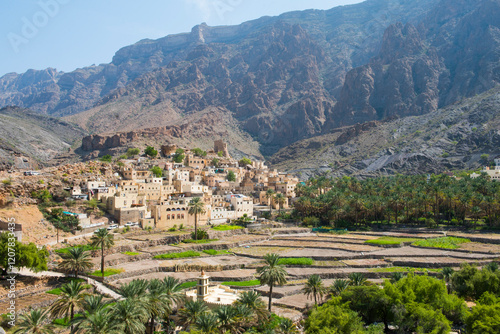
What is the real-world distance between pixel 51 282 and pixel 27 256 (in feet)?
Result: 13.6

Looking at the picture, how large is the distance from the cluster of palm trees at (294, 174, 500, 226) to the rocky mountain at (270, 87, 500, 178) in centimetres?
6855

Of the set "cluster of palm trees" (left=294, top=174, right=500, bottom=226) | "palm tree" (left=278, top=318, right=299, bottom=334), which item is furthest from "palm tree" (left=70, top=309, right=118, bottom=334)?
"cluster of palm trees" (left=294, top=174, right=500, bottom=226)

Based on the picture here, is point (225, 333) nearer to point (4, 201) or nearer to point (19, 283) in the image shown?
point (19, 283)

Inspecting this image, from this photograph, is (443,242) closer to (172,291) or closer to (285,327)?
(285,327)

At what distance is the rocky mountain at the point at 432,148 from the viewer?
158m

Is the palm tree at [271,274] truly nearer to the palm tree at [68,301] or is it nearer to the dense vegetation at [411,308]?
the dense vegetation at [411,308]

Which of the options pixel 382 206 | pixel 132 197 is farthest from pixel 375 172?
pixel 132 197

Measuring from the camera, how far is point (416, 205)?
8419 cm

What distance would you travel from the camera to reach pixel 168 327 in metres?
36.2

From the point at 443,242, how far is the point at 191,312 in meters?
47.7

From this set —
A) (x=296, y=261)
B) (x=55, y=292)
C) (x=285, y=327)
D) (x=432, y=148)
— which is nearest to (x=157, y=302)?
(x=285, y=327)

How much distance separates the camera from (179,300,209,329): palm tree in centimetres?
3306

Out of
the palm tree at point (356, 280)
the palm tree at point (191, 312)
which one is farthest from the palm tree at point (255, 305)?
the palm tree at point (356, 280)

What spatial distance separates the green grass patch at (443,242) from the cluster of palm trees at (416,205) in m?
10.5
